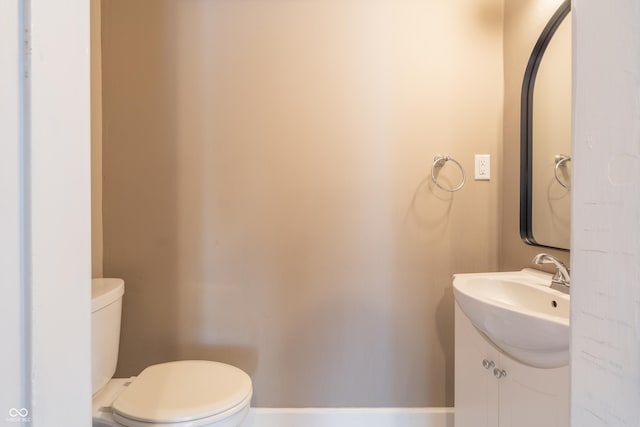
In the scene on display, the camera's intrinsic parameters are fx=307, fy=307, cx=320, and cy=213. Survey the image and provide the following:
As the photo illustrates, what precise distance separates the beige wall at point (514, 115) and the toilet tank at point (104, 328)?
1.51 metres

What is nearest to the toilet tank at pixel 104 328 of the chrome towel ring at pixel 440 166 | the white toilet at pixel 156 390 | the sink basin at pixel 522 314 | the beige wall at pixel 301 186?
the white toilet at pixel 156 390

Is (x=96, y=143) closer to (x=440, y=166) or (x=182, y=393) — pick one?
(x=182, y=393)

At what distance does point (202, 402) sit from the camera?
905mm

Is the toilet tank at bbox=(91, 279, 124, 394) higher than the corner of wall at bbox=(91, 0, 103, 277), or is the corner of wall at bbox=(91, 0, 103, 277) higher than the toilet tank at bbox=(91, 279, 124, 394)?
the corner of wall at bbox=(91, 0, 103, 277)

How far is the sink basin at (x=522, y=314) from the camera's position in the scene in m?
0.69

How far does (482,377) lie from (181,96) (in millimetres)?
1541

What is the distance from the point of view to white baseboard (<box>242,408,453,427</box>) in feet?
4.38

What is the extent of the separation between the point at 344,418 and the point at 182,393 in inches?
29.0

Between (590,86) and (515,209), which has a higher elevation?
(590,86)

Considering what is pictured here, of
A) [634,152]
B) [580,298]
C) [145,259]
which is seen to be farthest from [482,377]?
[145,259]

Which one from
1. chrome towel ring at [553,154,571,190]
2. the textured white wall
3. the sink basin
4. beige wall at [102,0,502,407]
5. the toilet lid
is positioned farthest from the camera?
beige wall at [102,0,502,407]

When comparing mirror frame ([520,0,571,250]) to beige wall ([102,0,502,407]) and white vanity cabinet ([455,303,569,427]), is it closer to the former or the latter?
beige wall ([102,0,502,407])
